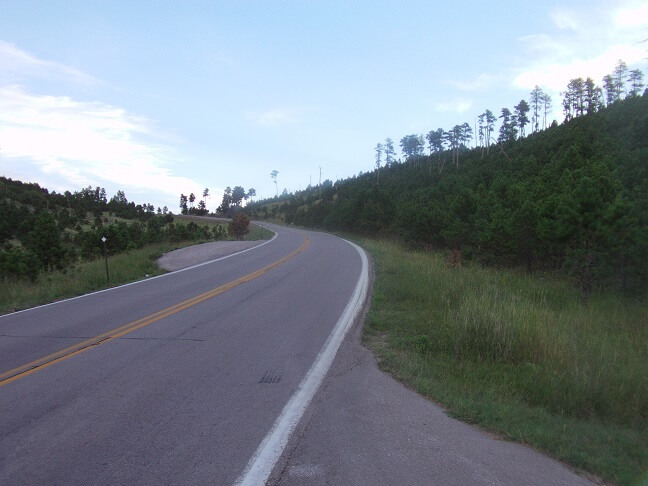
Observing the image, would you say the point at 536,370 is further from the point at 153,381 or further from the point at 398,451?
the point at 153,381

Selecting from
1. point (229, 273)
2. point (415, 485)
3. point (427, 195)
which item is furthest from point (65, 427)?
point (427, 195)

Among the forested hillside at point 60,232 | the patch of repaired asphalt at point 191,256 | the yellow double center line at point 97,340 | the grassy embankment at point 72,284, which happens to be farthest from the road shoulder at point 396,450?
the forested hillside at point 60,232

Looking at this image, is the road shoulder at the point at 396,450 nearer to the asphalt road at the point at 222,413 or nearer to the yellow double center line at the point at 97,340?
the asphalt road at the point at 222,413

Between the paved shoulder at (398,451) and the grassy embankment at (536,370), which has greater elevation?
the paved shoulder at (398,451)

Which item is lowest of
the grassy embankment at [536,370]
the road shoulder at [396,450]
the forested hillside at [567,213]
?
the grassy embankment at [536,370]

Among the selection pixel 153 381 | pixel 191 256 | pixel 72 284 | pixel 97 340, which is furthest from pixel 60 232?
pixel 153 381

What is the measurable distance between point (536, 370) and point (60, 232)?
35.9 meters

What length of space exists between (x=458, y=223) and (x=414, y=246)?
8.37 metres

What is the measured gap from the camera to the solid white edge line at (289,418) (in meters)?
4.11

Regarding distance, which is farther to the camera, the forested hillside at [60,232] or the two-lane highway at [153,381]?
the forested hillside at [60,232]

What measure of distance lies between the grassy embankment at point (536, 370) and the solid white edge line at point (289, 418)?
0.68 meters

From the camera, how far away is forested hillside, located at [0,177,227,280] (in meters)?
24.2

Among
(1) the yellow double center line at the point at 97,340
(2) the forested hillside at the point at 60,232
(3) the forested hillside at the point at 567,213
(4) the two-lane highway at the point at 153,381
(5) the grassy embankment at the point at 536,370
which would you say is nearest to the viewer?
(4) the two-lane highway at the point at 153,381

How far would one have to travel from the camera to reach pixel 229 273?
1805 centimetres
